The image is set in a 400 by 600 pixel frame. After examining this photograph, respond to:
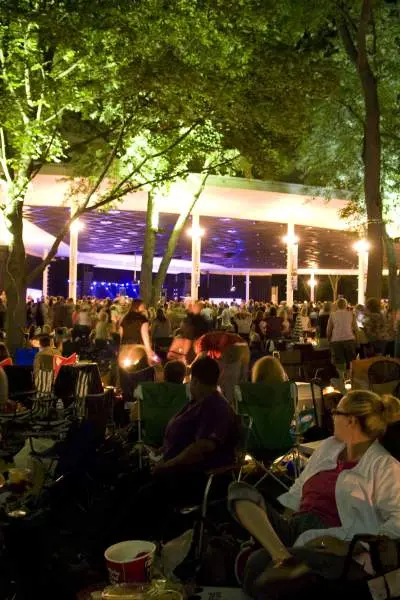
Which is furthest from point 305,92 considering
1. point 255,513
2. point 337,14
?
point 255,513

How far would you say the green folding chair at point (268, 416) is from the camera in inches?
239

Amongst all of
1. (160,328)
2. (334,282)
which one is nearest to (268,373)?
(160,328)

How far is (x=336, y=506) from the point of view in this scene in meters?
3.55

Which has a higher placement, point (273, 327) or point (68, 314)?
point (68, 314)

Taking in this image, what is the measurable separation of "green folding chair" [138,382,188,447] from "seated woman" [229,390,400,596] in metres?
2.68

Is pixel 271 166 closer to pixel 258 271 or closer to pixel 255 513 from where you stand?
pixel 255 513

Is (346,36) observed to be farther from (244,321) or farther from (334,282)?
(334,282)

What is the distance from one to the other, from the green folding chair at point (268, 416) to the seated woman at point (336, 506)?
2255 mm

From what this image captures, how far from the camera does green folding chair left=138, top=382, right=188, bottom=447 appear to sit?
6.32 meters

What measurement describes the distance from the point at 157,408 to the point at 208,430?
5.74 ft

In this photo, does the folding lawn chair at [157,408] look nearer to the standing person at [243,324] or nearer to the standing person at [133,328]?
the standing person at [133,328]

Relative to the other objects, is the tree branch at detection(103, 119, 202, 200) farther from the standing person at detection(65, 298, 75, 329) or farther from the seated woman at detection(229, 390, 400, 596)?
the seated woman at detection(229, 390, 400, 596)

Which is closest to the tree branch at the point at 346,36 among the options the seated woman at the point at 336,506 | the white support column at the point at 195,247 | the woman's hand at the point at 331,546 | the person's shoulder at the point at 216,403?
the white support column at the point at 195,247

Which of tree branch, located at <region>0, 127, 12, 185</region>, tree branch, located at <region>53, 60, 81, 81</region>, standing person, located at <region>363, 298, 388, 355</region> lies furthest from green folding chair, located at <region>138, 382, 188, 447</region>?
tree branch, located at <region>53, 60, 81, 81</region>
